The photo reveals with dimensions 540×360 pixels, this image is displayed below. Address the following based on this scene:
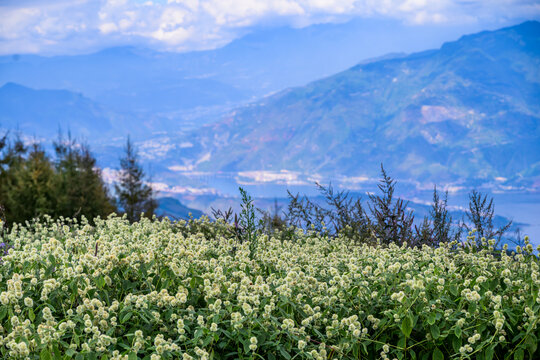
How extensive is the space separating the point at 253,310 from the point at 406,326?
0.85 meters

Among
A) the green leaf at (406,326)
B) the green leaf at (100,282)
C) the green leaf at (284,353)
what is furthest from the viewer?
the green leaf at (100,282)

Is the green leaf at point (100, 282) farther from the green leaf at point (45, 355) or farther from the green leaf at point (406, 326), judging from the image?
the green leaf at point (406, 326)

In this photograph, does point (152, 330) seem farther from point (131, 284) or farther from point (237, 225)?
point (237, 225)

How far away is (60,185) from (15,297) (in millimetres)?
16927

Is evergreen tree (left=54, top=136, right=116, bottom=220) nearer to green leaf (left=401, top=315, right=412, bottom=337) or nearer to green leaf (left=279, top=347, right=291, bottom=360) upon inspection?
green leaf (left=279, top=347, right=291, bottom=360)

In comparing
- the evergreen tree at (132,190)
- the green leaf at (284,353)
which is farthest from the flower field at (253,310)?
the evergreen tree at (132,190)

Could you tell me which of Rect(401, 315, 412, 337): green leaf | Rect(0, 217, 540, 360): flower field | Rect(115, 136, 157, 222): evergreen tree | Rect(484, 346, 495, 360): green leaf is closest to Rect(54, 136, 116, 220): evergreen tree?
Rect(115, 136, 157, 222): evergreen tree

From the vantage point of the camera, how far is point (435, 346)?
2.95m

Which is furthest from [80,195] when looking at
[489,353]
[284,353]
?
[489,353]

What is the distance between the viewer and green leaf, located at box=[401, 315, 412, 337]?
2742mm

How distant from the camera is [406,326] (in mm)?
2768

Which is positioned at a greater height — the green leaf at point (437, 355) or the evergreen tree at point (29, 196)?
→ the evergreen tree at point (29, 196)

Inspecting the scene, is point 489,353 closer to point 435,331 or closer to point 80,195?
point 435,331

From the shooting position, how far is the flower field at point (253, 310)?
2596mm
